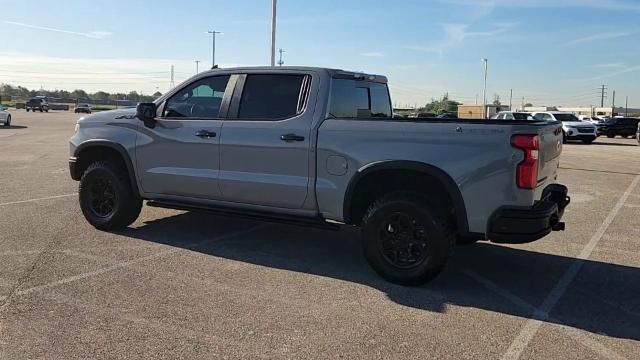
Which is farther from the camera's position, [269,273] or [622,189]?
[622,189]

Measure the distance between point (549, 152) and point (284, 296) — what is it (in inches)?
108

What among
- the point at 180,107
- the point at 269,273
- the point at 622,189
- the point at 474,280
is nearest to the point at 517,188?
the point at 474,280

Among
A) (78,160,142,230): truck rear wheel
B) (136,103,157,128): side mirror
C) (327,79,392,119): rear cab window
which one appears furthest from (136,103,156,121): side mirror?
(327,79,392,119): rear cab window

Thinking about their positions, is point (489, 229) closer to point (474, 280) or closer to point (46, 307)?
point (474, 280)

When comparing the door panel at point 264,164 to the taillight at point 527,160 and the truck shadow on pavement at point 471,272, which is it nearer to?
the truck shadow on pavement at point 471,272

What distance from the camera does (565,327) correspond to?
4.32 meters

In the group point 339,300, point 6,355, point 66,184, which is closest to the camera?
point 6,355

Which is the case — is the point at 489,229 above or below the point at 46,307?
above

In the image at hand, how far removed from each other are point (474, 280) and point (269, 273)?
6.52ft

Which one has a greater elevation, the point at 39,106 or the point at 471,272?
the point at 39,106

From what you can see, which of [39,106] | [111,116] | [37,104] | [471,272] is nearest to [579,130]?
[471,272]

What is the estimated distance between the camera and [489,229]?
4.82 m

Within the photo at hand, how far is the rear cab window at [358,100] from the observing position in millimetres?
5953

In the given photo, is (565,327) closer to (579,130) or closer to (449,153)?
(449,153)
